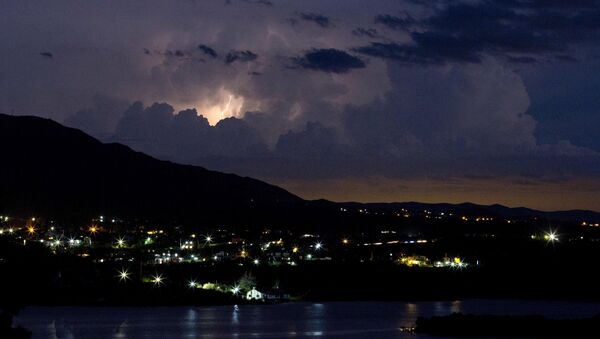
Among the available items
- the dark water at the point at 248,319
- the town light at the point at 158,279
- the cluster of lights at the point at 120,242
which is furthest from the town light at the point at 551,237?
the cluster of lights at the point at 120,242

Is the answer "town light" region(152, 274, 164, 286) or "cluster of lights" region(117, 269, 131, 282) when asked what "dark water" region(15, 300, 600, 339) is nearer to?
"cluster of lights" region(117, 269, 131, 282)

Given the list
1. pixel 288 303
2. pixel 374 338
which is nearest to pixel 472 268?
pixel 288 303

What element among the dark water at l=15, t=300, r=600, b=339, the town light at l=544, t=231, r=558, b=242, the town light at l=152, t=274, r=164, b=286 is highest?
the town light at l=544, t=231, r=558, b=242

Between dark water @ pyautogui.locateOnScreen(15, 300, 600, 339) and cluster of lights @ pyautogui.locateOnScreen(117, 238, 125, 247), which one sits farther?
cluster of lights @ pyautogui.locateOnScreen(117, 238, 125, 247)

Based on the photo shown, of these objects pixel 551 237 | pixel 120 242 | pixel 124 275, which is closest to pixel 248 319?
pixel 124 275

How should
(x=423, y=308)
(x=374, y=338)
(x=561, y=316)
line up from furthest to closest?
1. (x=423, y=308)
2. (x=561, y=316)
3. (x=374, y=338)

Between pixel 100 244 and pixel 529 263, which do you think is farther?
pixel 100 244

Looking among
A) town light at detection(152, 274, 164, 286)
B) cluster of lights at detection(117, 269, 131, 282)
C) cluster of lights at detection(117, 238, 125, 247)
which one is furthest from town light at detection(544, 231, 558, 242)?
cluster of lights at detection(117, 269, 131, 282)

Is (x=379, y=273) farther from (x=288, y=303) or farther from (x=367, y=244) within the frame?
(x=367, y=244)
